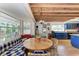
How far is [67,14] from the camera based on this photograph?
7.33ft

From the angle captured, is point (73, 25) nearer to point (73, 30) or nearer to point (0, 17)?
point (73, 30)

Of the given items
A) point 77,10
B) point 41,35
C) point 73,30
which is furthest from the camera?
point 73,30

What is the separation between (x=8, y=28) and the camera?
1.68 m

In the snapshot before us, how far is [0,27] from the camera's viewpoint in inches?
63.0

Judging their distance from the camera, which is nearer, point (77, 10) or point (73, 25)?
point (77, 10)

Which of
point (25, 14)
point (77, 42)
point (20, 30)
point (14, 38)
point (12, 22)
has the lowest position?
point (77, 42)

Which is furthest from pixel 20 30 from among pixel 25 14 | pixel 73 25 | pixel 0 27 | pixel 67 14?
pixel 73 25

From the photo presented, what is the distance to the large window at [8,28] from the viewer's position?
158 cm

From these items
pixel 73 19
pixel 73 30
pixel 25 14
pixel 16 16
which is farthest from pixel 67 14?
pixel 16 16

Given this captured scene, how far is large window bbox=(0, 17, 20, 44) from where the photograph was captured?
1578mm

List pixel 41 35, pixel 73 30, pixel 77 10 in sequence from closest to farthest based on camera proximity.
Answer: pixel 41 35
pixel 77 10
pixel 73 30

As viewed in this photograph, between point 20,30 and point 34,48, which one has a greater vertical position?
point 20,30

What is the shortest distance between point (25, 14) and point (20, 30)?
1.46ft

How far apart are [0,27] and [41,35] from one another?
2.02 feet
